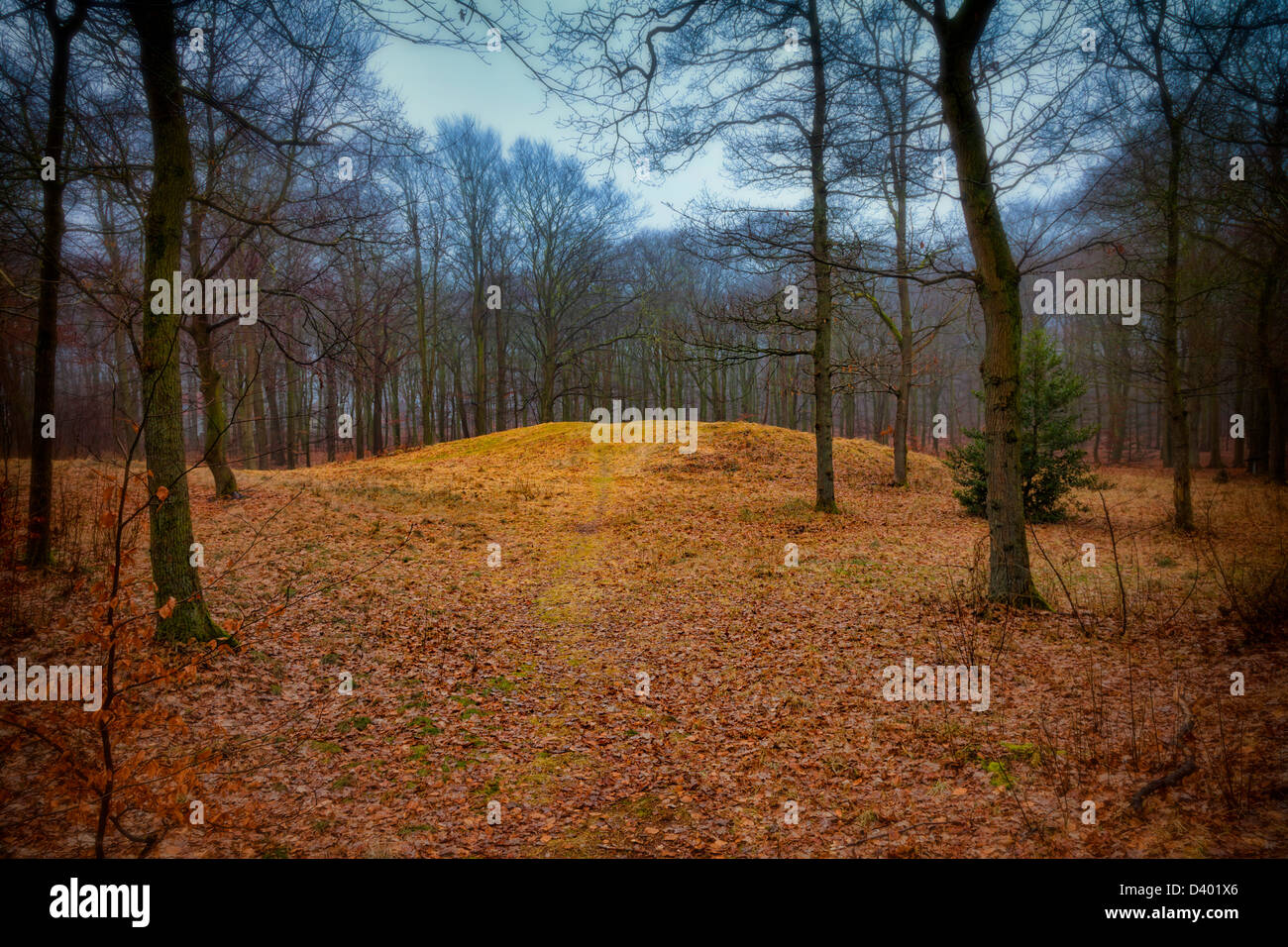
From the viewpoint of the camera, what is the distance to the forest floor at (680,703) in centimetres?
367

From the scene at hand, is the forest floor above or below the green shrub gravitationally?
below

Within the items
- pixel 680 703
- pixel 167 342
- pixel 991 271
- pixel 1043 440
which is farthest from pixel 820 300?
pixel 167 342

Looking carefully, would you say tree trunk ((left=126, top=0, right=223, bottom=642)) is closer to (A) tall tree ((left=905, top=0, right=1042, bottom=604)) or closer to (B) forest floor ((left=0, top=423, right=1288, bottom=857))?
(B) forest floor ((left=0, top=423, right=1288, bottom=857))

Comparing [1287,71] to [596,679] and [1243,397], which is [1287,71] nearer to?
[596,679]

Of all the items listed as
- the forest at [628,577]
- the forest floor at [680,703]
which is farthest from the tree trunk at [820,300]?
the forest floor at [680,703]

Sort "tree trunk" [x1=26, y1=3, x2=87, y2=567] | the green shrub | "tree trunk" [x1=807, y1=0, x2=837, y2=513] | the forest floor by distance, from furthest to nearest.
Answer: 1. the green shrub
2. "tree trunk" [x1=807, y1=0, x2=837, y2=513]
3. "tree trunk" [x1=26, y1=3, x2=87, y2=567]
4. the forest floor

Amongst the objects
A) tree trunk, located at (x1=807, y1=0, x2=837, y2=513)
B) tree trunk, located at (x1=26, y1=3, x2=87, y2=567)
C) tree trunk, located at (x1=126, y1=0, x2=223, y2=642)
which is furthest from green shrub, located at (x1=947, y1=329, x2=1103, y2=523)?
tree trunk, located at (x1=26, y1=3, x2=87, y2=567)

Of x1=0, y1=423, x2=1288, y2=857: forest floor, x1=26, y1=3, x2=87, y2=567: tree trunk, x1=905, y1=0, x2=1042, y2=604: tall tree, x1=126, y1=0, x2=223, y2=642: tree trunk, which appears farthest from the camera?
x1=905, y1=0, x2=1042, y2=604: tall tree

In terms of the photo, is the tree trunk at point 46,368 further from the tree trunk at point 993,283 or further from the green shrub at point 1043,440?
the green shrub at point 1043,440

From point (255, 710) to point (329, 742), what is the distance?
33.9 inches

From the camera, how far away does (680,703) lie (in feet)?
19.0

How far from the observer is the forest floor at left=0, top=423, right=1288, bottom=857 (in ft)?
12.1

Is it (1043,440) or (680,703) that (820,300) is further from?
(680,703)

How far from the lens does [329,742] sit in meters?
4.93
